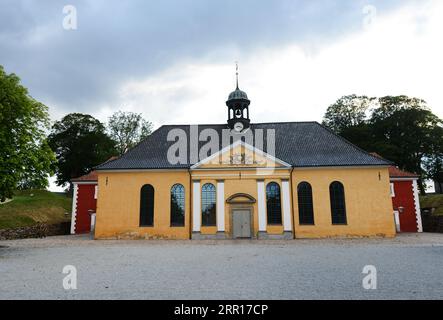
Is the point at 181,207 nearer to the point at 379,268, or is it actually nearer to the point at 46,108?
the point at 46,108

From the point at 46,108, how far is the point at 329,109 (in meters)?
48.3

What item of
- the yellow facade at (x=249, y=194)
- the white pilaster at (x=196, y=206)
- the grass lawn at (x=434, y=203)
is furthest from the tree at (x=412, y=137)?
the white pilaster at (x=196, y=206)

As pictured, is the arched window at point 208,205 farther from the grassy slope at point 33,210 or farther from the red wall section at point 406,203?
the red wall section at point 406,203

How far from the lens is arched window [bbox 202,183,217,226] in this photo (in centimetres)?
2366

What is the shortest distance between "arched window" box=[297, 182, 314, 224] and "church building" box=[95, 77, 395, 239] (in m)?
0.07

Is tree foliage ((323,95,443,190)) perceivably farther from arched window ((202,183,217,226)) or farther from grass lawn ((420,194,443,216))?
arched window ((202,183,217,226))

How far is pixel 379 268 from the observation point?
398 inches

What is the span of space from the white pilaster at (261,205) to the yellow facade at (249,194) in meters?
0.21

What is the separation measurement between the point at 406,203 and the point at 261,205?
1566 cm

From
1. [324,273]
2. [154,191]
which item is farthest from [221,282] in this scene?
[154,191]

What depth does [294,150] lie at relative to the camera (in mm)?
26391

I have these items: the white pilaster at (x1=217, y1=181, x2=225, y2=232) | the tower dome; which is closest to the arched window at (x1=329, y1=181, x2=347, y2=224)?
A: the white pilaster at (x1=217, y1=181, x2=225, y2=232)

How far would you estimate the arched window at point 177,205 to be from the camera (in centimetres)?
2395

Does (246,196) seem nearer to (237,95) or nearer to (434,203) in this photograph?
(237,95)
